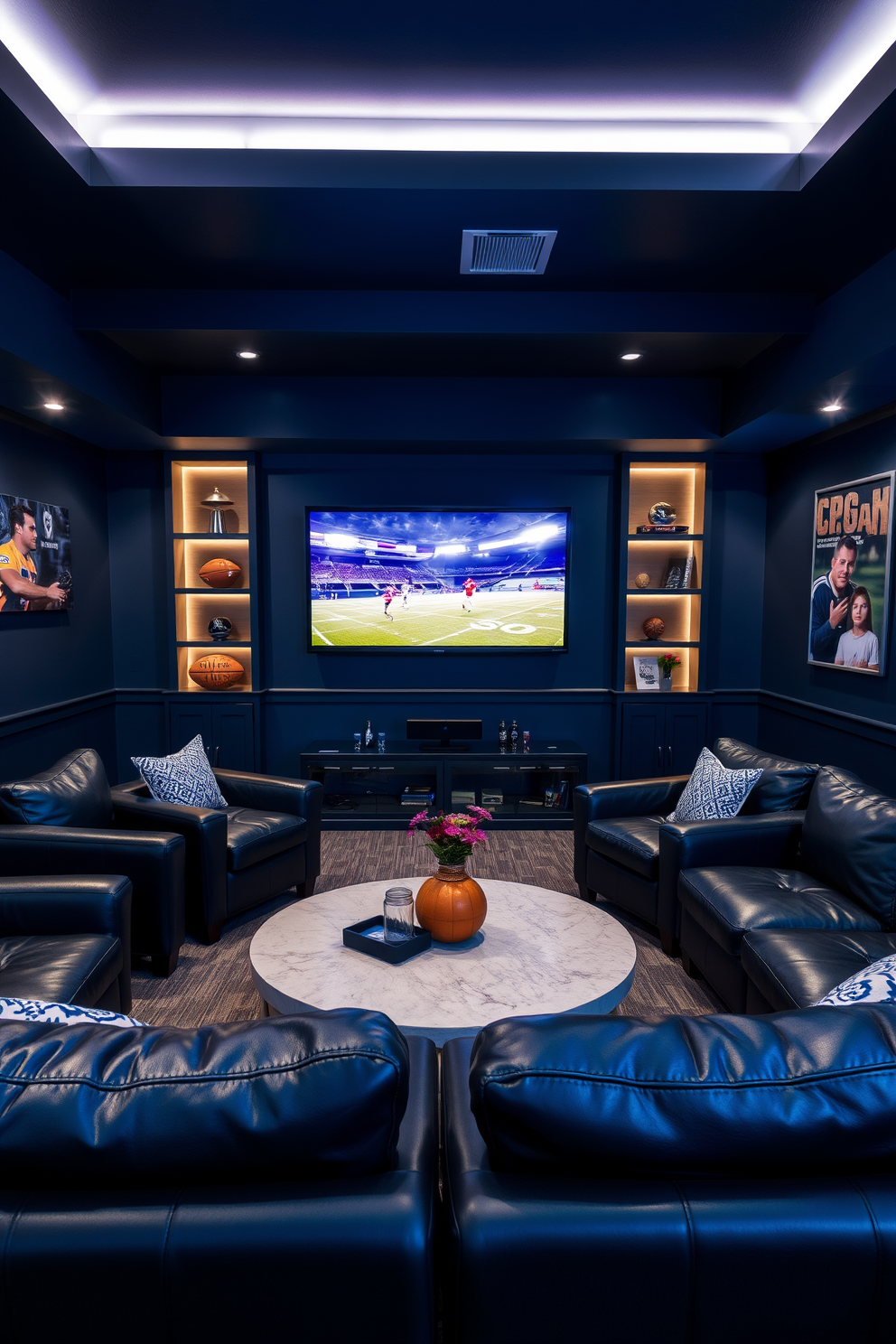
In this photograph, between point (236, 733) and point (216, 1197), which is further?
point (236, 733)

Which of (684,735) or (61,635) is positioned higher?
(61,635)

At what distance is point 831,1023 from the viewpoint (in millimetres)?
928

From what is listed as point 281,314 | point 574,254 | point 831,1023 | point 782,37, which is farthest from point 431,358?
point 831,1023

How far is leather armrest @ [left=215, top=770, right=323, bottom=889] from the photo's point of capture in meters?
3.69

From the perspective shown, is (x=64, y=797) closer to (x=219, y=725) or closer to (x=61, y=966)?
(x=61, y=966)

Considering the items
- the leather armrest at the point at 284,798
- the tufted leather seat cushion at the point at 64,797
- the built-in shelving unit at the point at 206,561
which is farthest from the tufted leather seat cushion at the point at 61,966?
the built-in shelving unit at the point at 206,561

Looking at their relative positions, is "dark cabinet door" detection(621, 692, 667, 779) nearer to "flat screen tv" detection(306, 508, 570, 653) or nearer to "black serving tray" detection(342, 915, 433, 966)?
"flat screen tv" detection(306, 508, 570, 653)

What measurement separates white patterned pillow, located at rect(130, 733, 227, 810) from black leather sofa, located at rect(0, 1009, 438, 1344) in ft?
8.56

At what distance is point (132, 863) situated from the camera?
2781 mm

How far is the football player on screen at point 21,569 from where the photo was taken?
382 centimetres

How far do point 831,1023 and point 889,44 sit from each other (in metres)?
2.70

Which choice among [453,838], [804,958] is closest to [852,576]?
[804,958]

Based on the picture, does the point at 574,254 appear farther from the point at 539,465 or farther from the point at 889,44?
the point at 539,465

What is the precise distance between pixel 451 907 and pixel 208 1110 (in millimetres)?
1496
